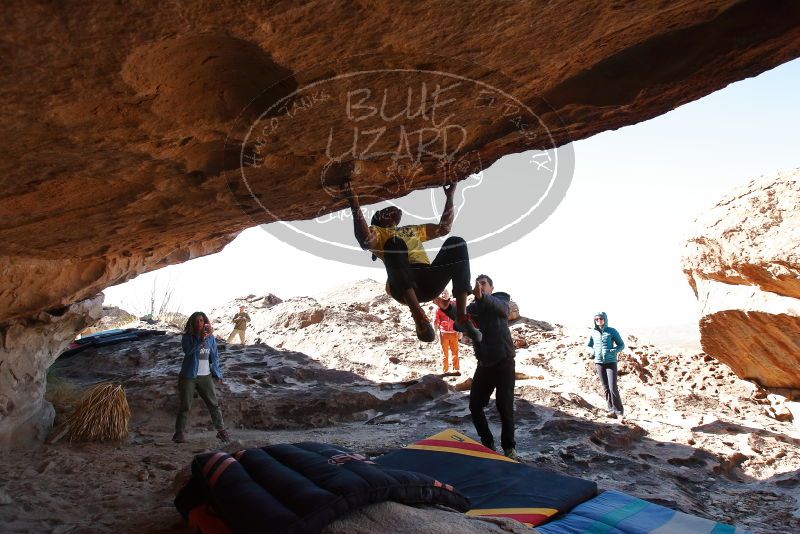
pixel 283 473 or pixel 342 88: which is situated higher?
pixel 342 88

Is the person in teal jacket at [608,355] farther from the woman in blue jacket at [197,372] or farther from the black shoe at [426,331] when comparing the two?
the woman in blue jacket at [197,372]

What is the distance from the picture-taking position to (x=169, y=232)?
211 inches

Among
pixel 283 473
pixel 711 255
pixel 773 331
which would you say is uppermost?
pixel 711 255

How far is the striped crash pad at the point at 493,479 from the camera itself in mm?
3822

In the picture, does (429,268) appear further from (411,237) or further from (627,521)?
(627,521)

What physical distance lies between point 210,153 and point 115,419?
3960mm

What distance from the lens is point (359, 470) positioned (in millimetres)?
2859

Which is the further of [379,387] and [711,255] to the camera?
[711,255]

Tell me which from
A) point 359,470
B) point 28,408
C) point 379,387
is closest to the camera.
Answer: point 359,470

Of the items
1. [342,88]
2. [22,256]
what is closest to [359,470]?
[342,88]

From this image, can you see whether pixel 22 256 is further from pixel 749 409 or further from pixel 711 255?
pixel 749 409

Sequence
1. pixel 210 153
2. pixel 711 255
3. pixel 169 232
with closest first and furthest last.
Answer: pixel 210 153 < pixel 169 232 < pixel 711 255

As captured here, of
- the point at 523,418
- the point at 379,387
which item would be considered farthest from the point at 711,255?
the point at 379,387

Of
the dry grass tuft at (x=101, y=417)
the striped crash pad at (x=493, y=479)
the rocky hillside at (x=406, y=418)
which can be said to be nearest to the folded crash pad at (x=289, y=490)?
the rocky hillside at (x=406, y=418)
